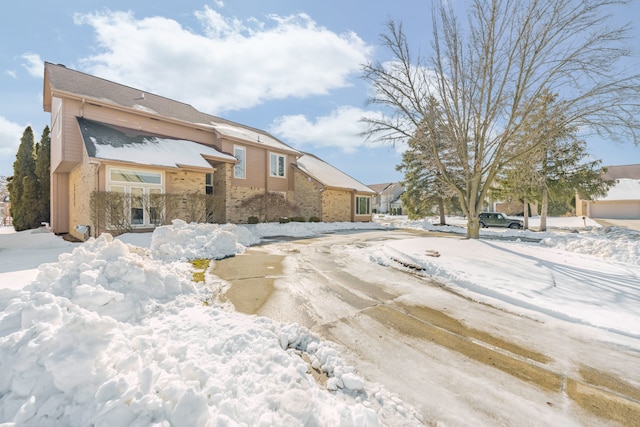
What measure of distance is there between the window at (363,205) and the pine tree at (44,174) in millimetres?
21016

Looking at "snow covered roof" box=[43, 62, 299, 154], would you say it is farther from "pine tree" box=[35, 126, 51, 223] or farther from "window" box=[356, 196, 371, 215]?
"window" box=[356, 196, 371, 215]

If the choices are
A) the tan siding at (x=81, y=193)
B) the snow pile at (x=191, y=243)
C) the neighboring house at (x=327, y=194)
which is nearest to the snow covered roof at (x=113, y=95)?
the tan siding at (x=81, y=193)

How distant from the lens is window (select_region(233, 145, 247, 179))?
16.9 meters

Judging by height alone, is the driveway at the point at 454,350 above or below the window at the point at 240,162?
below

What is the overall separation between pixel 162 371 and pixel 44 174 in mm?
21666

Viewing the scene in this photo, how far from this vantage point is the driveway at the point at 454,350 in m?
2.28

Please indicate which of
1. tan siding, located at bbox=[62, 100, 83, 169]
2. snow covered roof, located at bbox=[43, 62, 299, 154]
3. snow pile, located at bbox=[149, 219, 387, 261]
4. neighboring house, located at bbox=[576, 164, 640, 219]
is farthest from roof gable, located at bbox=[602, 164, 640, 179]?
tan siding, located at bbox=[62, 100, 83, 169]

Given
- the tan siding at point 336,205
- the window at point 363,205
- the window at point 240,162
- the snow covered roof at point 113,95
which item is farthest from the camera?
the window at point 363,205

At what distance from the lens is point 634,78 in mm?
7750

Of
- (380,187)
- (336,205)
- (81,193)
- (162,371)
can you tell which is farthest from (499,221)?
(380,187)

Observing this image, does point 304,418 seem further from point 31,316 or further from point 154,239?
point 154,239

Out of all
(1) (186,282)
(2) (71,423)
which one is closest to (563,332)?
(2) (71,423)

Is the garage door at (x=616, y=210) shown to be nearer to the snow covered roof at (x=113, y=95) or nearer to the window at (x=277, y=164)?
the window at (x=277, y=164)

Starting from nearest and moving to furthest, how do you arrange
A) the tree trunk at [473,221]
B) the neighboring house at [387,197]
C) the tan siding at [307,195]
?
the tree trunk at [473,221], the tan siding at [307,195], the neighboring house at [387,197]
